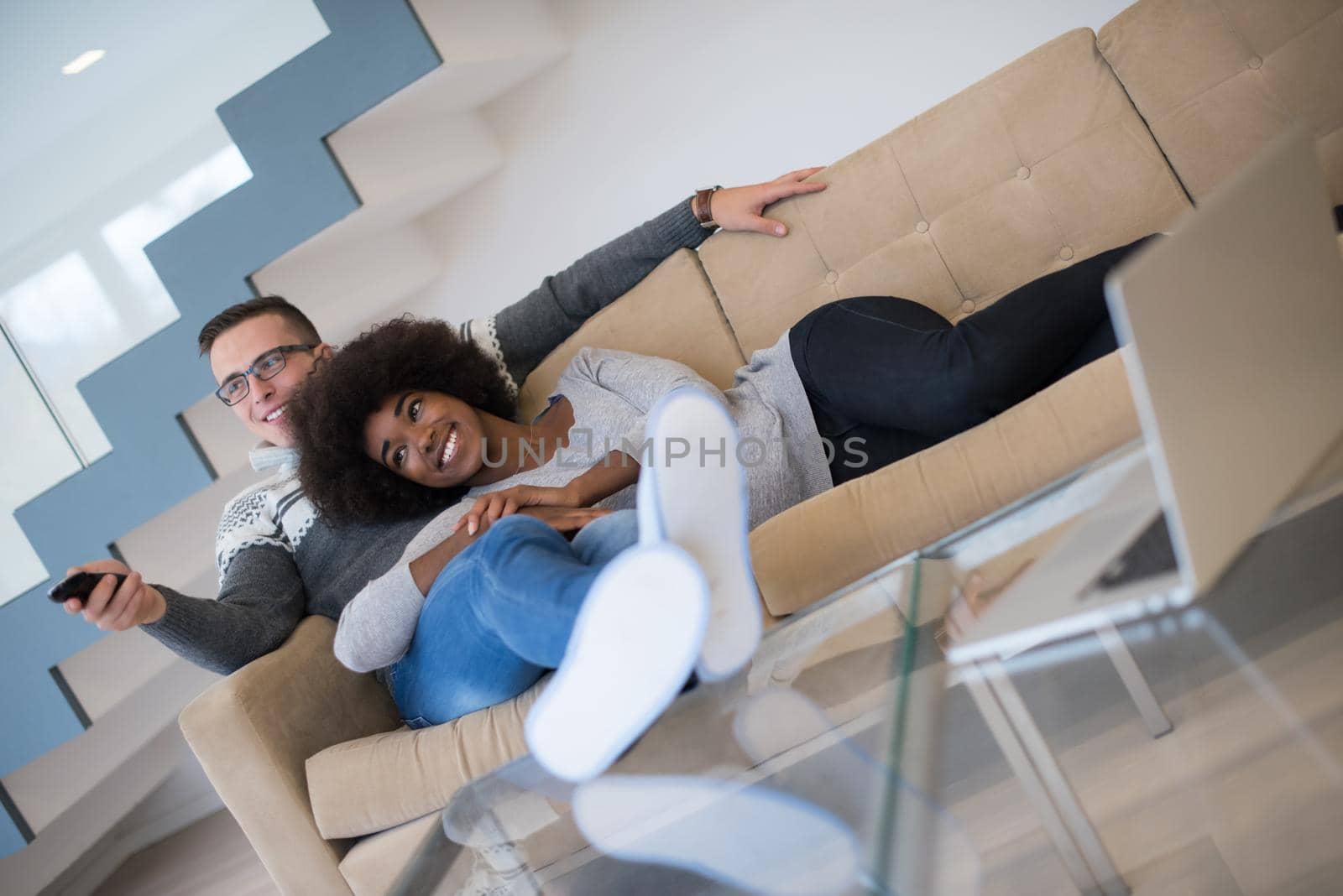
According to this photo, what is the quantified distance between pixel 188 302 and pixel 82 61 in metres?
0.67

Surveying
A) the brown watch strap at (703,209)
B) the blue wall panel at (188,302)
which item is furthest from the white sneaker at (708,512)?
the blue wall panel at (188,302)

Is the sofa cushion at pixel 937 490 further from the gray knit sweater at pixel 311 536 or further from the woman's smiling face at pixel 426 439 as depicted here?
the gray knit sweater at pixel 311 536

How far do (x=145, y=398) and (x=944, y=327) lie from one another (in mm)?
1874

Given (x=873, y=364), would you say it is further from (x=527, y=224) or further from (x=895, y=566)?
(x=527, y=224)

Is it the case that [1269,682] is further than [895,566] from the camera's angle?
No

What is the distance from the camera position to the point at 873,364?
1.60 meters

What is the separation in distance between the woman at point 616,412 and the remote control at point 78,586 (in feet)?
1.19

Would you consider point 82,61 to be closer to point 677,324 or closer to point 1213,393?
point 677,324

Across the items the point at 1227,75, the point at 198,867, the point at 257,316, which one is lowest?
the point at 198,867

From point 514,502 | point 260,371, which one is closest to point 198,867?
point 260,371

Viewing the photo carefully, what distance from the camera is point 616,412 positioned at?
6.12 feet

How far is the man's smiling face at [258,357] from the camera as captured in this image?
6.84 ft

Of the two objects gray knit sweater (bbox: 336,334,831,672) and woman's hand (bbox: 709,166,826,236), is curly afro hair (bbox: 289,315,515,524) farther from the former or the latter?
woman's hand (bbox: 709,166,826,236)

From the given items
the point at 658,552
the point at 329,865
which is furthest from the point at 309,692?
the point at 658,552
